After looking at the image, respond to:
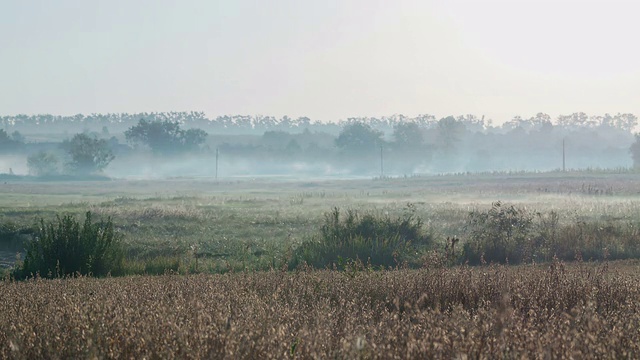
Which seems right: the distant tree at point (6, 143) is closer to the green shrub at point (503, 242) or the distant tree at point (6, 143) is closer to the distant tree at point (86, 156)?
the distant tree at point (86, 156)

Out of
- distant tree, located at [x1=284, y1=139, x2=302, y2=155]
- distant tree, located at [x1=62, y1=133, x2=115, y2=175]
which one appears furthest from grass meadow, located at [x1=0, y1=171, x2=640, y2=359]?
distant tree, located at [x1=284, y1=139, x2=302, y2=155]

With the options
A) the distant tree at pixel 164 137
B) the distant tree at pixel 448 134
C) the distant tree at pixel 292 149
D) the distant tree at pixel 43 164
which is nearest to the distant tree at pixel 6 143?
the distant tree at pixel 164 137

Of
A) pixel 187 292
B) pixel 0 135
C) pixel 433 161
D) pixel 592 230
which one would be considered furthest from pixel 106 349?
pixel 433 161

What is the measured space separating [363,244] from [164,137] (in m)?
147

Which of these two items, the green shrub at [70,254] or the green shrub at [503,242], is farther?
the green shrub at [503,242]

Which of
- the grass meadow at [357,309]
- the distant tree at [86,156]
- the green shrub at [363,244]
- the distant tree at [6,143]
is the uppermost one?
Result: the distant tree at [6,143]

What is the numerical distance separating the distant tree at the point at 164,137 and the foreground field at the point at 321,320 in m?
154

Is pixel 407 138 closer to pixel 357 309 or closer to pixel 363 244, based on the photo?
pixel 363 244

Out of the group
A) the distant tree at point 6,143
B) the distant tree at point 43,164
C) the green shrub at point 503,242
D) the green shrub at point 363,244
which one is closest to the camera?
the green shrub at point 363,244

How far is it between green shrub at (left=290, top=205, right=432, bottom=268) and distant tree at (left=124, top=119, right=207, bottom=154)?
144 metres

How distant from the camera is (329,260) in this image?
19.8m

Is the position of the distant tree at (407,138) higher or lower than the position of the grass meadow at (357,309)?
higher

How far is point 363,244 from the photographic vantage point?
798 inches

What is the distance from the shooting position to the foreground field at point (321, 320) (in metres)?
6.41
